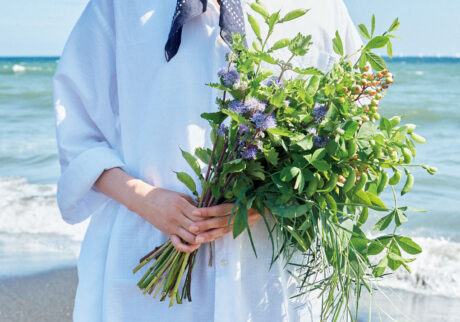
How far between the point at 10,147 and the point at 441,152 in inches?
254

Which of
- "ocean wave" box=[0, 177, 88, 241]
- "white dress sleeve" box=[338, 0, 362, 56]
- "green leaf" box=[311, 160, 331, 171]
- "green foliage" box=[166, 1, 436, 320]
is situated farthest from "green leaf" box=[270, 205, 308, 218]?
"ocean wave" box=[0, 177, 88, 241]

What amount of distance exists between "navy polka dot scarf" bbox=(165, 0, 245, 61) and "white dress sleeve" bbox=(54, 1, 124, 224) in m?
0.21

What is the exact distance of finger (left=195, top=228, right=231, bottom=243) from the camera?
125 centimetres

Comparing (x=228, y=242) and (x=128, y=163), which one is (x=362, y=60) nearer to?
(x=228, y=242)

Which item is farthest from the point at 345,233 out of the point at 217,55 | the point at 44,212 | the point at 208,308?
the point at 44,212

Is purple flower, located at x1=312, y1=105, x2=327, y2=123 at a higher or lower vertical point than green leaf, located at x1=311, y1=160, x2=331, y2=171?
higher

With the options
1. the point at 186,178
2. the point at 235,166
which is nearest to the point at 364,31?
the point at 235,166

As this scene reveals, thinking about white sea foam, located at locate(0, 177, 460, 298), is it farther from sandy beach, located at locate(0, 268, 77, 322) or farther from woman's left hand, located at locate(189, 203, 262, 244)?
woman's left hand, located at locate(189, 203, 262, 244)

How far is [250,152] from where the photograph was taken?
3.64 ft

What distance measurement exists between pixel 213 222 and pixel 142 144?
0.31 metres

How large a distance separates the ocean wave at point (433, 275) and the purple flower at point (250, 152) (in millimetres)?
2792

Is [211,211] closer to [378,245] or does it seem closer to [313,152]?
[313,152]

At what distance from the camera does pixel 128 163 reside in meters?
1.45

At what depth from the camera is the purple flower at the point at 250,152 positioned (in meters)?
1.11
